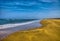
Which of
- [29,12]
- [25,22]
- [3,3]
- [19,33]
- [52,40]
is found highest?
[3,3]

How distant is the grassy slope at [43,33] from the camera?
1562 millimetres

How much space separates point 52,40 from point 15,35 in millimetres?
456

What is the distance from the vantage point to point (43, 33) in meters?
1.63

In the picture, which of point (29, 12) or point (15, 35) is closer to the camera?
point (15, 35)

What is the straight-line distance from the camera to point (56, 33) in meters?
1.64

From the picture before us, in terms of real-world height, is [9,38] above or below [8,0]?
below

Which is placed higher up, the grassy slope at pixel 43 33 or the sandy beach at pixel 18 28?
the sandy beach at pixel 18 28

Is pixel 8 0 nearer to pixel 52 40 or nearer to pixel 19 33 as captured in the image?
pixel 19 33

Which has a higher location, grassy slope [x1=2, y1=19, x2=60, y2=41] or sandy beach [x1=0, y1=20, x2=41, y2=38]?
sandy beach [x1=0, y1=20, x2=41, y2=38]

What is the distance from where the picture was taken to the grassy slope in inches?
61.5

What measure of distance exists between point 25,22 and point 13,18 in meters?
0.16

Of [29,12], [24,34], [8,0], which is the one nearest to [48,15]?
[29,12]

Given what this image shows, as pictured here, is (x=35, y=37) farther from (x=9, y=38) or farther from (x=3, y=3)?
(x=3, y=3)

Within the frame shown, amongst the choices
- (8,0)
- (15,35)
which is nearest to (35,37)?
(15,35)
